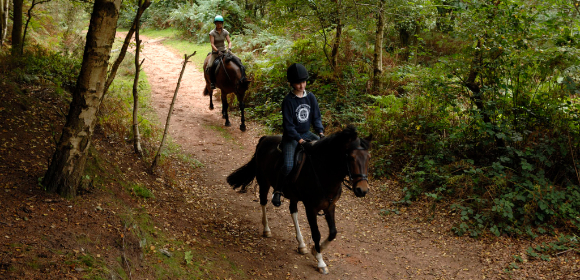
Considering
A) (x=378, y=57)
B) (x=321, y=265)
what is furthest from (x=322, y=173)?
(x=378, y=57)

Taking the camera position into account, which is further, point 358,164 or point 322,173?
point 322,173

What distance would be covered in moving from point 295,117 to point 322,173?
96cm

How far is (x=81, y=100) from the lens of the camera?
430 centimetres

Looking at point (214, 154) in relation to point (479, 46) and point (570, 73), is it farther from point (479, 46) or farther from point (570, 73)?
point (570, 73)

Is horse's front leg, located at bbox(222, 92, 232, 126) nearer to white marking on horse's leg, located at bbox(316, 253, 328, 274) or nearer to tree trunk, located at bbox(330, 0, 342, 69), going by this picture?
tree trunk, located at bbox(330, 0, 342, 69)

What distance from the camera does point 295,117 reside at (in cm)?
543

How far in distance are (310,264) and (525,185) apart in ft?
14.9

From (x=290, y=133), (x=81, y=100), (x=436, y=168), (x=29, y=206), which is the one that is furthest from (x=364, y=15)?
(x=29, y=206)

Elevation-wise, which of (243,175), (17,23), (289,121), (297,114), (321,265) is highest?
(17,23)

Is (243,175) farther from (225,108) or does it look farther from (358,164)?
(225,108)

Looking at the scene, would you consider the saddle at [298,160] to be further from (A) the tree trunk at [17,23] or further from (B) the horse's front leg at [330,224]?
(A) the tree trunk at [17,23]

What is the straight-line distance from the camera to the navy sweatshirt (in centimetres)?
534

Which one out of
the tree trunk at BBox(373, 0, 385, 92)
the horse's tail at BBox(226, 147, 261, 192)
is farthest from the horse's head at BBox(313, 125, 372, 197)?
the tree trunk at BBox(373, 0, 385, 92)

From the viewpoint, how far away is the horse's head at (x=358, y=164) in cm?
434
